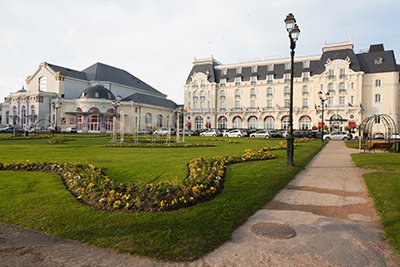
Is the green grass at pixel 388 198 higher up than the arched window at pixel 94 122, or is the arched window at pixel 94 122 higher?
the arched window at pixel 94 122

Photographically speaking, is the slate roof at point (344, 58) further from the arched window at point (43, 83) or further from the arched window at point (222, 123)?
the arched window at point (43, 83)

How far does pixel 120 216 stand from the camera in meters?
5.60

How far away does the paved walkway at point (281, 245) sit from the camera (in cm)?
405

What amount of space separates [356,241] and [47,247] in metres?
4.83

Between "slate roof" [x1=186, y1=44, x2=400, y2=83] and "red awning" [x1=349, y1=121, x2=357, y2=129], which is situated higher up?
"slate roof" [x1=186, y1=44, x2=400, y2=83]

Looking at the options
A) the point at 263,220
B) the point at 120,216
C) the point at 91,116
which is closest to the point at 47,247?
the point at 120,216

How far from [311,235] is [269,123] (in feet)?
224

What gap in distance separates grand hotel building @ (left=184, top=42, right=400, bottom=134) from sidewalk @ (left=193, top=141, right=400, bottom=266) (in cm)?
5272

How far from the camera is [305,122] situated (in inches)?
2625

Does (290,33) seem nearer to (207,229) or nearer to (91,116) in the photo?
(207,229)

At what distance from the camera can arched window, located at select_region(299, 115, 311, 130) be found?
65.9m

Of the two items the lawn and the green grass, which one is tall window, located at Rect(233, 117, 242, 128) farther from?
the lawn

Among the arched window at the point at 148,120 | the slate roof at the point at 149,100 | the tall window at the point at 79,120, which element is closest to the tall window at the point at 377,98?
the arched window at the point at 148,120

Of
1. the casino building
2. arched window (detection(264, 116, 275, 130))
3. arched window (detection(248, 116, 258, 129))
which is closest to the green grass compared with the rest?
the casino building
